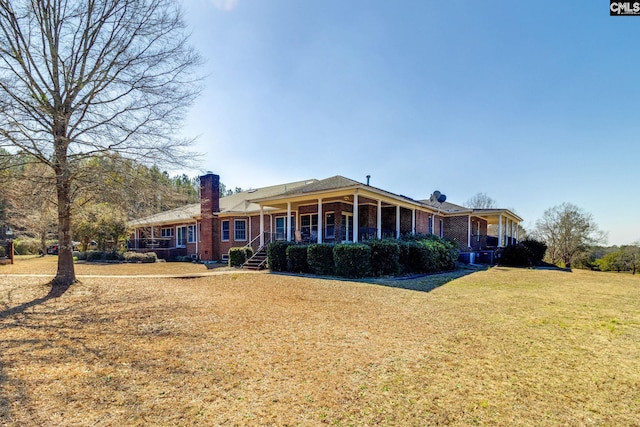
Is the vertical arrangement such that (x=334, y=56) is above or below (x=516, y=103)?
above

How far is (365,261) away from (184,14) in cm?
1009

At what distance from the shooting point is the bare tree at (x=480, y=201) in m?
55.3

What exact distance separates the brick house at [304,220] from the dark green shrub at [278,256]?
184 centimetres

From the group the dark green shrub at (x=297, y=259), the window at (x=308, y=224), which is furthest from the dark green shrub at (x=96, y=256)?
the dark green shrub at (x=297, y=259)

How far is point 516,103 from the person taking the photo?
14070mm

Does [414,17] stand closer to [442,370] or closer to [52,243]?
[442,370]

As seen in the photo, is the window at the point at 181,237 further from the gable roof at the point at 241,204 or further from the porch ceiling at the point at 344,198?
the porch ceiling at the point at 344,198

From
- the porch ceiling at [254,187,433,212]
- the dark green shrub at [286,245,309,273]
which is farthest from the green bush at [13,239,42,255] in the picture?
the dark green shrub at [286,245,309,273]

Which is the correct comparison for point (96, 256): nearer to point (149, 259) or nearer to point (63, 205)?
point (149, 259)

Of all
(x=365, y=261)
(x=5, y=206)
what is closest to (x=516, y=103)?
(x=365, y=261)

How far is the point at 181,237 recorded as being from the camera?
26359 mm

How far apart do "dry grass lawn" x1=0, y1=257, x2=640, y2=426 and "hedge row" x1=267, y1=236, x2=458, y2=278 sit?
15.2 feet

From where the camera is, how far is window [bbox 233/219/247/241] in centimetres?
2147

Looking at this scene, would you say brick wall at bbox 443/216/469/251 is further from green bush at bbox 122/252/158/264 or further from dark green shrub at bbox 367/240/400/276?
green bush at bbox 122/252/158/264
